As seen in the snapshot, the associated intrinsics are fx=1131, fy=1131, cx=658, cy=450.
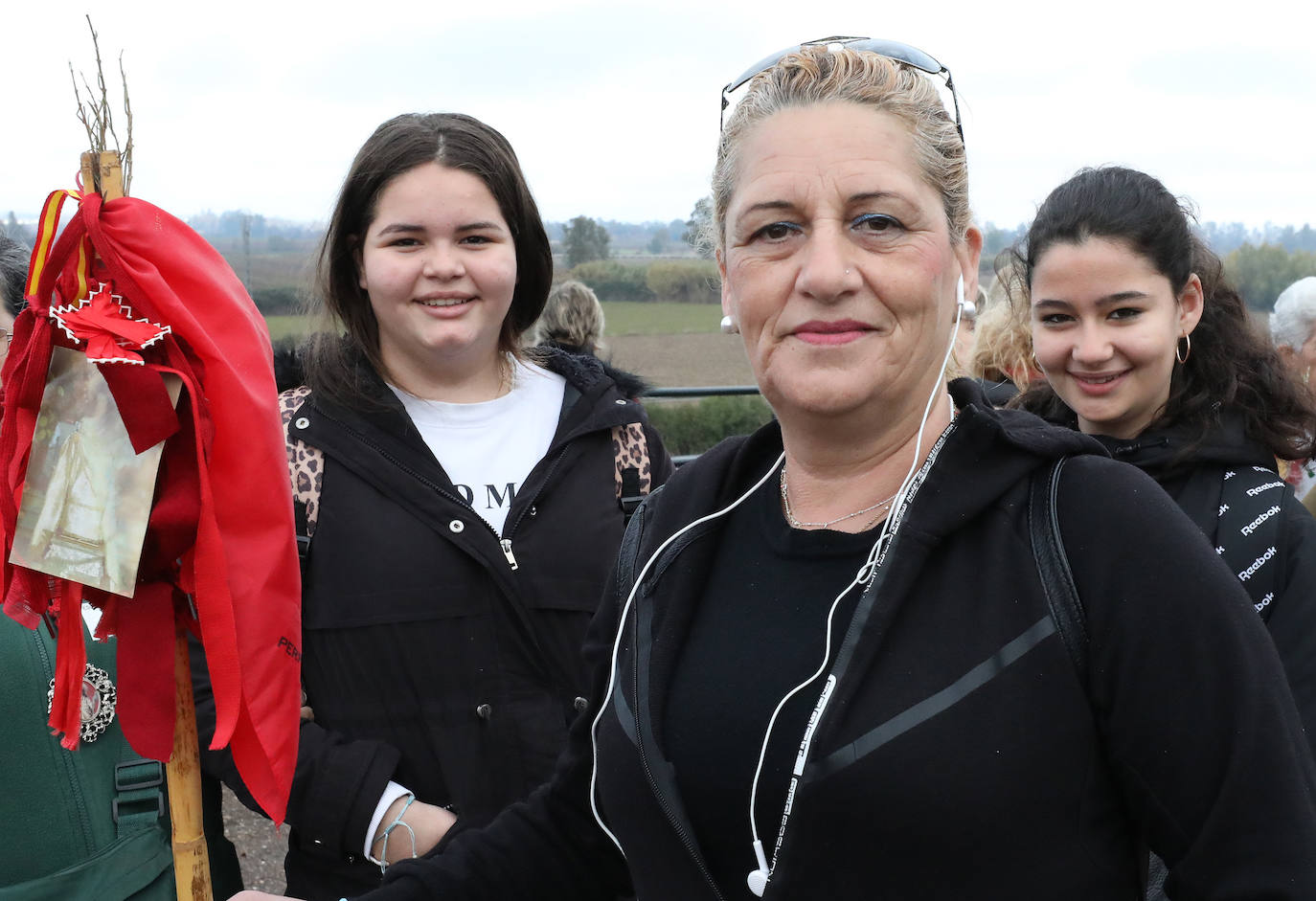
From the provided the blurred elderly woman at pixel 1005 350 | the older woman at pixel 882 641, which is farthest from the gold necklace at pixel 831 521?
the blurred elderly woman at pixel 1005 350

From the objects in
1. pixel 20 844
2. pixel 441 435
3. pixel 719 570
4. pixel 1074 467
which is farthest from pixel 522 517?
pixel 1074 467

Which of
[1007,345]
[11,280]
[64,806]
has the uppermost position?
[11,280]

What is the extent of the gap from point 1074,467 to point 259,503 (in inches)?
46.6

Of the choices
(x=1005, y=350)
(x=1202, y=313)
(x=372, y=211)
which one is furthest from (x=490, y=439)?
(x=1005, y=350)

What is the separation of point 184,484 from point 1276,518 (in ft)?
6.56

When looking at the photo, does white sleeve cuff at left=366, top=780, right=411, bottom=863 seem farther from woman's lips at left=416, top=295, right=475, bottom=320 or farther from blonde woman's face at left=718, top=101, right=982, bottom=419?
blonde woman's face at left=718, top=101, right=982, bottom=419

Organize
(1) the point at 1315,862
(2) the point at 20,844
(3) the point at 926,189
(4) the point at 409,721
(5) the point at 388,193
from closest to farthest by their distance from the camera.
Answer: (1) the point at 1315,862
(3) the point at 926,189
(2) the point at 20,844
(4) the point at 409,721
(5) the point at 388,193

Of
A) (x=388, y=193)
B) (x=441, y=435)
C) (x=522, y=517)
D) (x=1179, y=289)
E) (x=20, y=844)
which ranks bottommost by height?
(x=20, y=844)

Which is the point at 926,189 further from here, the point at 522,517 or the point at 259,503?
the point at 522,517

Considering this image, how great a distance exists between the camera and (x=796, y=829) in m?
1.27

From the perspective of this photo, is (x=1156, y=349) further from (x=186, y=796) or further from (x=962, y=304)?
(x=186, y=796)

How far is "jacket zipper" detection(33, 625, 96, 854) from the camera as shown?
2189 mm

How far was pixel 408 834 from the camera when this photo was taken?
7.34ft

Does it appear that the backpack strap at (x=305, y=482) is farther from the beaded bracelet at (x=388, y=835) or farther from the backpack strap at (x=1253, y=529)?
the backpack strap at (x=1253, y=529)
